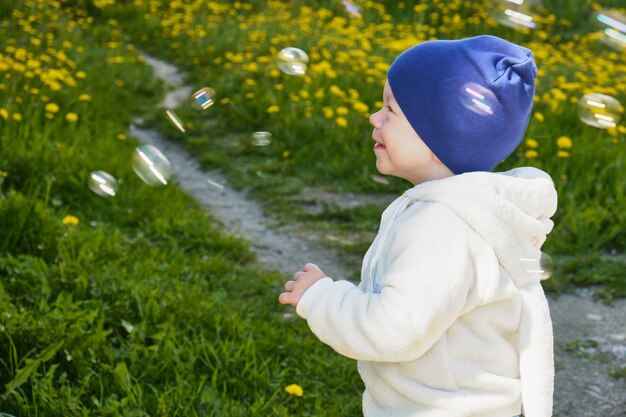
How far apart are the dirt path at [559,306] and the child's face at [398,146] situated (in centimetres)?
166

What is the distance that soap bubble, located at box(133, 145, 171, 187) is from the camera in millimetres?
4965

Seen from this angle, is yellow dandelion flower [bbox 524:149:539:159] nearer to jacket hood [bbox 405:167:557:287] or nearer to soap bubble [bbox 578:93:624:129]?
soap bubble [bbox 578:93:624:129]

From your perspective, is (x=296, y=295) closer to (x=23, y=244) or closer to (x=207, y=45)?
(x=23, y=244)

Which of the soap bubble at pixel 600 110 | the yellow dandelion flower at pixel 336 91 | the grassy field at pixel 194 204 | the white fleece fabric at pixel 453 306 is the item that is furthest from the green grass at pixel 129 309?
the soap bubble at pixel 600 110

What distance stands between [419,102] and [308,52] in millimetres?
6471

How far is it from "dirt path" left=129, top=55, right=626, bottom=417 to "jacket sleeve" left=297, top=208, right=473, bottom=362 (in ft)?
5.53

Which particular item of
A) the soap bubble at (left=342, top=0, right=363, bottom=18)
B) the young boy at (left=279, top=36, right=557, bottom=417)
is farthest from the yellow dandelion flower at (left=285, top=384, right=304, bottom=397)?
the soap bubble at (left=342, top=0, right=363, bottom=18)

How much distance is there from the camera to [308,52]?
26.5ft

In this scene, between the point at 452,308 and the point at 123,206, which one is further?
the point at 123,206

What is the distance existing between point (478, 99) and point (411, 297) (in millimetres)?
411

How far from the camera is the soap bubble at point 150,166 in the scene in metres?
4.96

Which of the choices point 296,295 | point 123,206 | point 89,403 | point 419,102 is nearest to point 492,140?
point 419,102

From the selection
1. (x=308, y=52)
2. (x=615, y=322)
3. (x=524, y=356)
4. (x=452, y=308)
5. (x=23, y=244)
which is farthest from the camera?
(x=308, y=52)

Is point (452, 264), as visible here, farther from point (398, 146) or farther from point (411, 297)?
point (398, 146)
